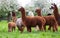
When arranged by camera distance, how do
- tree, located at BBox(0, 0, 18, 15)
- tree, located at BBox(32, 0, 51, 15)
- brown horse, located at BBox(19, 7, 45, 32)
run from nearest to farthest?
1. brown horse, located at BBox(19, 7, 45, 32)
2. tree, located at BBox(0, 0, 18, 15)
3. tree, located at BBox(32, 0, 51, 15)

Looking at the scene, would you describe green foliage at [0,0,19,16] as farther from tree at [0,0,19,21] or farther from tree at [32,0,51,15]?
tree at [32,0,51,15]

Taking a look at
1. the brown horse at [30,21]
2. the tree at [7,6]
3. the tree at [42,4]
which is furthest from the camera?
the tree at [42,4]

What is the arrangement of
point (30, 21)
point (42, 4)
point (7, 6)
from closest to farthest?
point (30, 21) → point (7, 6) → point (42, 4)

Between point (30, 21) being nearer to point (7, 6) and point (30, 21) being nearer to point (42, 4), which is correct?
point (7, 6)

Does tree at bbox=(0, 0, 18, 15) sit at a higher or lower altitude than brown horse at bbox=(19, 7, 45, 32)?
lower

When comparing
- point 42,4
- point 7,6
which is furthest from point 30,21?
point 42,4

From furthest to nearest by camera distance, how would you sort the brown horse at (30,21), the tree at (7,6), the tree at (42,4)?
the tree at (42,4), the tree at (7,6), the brown horse at (30,21)

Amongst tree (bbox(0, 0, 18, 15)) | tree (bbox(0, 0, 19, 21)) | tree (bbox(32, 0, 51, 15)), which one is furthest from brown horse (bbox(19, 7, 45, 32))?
tree (bbox(32, 0, 51, 15))

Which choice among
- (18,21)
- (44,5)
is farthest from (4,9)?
(18,21)

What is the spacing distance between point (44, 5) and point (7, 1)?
5.59 meters

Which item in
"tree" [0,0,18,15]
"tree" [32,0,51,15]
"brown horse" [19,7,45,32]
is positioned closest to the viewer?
"brown horse" [19,7,45,32]

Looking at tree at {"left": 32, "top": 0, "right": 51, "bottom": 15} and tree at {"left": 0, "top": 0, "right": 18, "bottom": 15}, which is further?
tree at {"left": 32, "top": 0, "right": 51, "bottom": 15}

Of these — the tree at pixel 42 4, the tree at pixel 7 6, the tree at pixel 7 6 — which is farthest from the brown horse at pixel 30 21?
the tree at pixel 42 4

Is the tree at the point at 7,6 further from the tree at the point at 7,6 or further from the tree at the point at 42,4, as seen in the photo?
the tree at the point at 42,4
